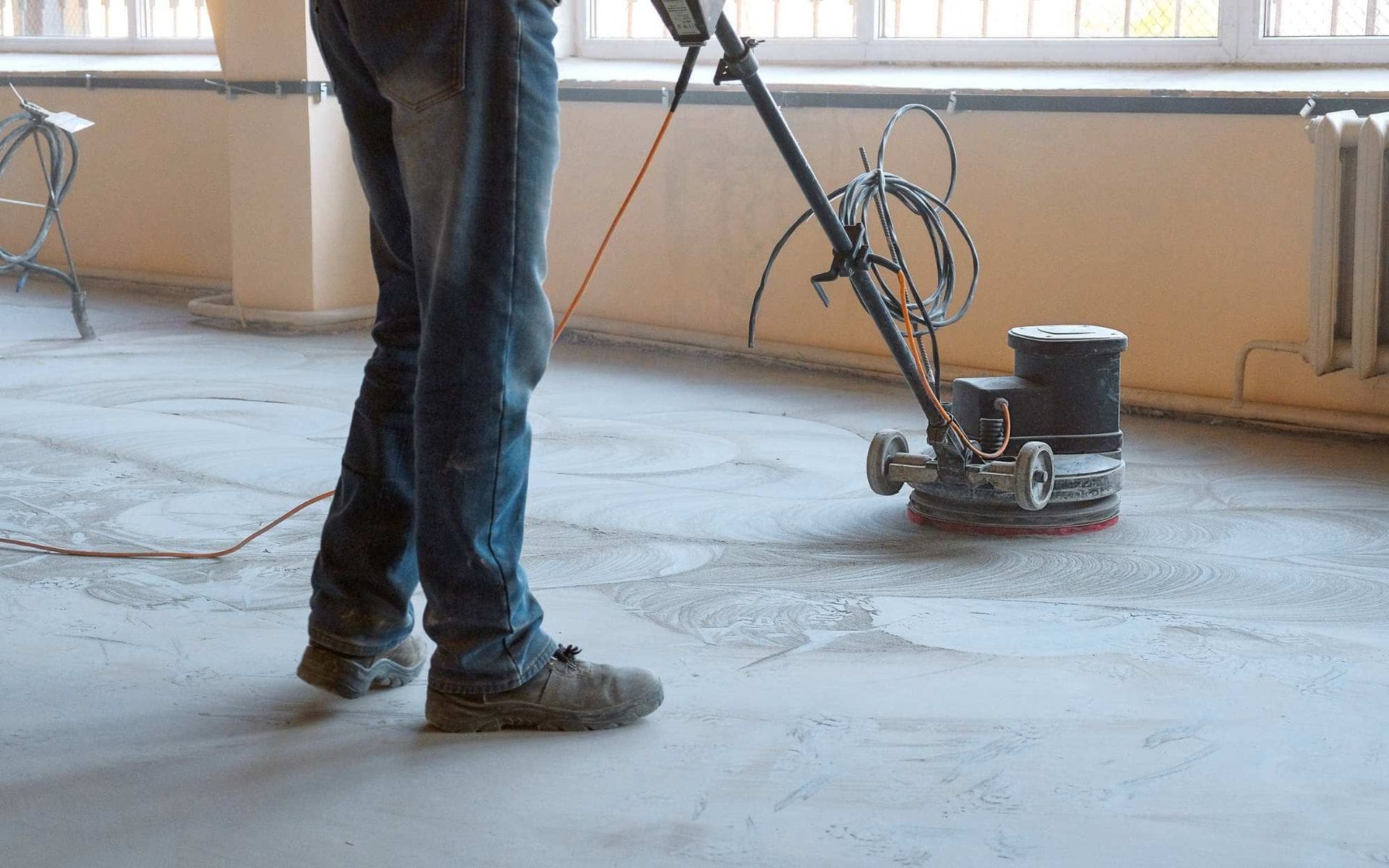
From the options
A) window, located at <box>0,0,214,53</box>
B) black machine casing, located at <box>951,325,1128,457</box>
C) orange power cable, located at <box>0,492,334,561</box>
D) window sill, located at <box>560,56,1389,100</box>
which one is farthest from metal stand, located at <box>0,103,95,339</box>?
black machine casing, located at <box>951,325,1128,457</box>

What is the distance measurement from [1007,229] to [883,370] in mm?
544

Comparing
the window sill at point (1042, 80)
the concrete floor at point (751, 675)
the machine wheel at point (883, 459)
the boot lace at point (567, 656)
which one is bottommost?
the concrete floor at point (751, 675)

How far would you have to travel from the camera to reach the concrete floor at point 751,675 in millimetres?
1472

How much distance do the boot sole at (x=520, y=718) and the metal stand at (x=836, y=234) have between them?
86 centimetres

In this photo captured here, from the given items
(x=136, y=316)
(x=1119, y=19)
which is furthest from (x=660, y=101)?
(x=136, y=316)

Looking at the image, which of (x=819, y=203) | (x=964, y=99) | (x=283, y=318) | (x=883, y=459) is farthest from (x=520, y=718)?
(x=283, y=318)

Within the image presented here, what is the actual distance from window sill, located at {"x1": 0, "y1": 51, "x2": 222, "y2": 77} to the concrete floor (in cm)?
291

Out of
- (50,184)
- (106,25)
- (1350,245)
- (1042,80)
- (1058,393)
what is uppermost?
(106,25)

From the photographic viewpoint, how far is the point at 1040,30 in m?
4.27

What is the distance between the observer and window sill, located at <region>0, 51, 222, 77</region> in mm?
5965

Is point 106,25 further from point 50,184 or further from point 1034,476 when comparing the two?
point 1034,476

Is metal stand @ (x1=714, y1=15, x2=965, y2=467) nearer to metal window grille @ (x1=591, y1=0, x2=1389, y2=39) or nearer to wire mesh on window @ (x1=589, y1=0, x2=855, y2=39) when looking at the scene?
metal window grille @ (x1=591, y1=0, x2=1389, y2=39)

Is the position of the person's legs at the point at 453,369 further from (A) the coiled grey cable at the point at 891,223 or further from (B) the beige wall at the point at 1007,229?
(B) the beige wall at the point at 1007,229

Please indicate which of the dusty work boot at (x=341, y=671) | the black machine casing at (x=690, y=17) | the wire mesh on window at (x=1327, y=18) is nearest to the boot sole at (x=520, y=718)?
the dusty work boot at (x=341, y=671)
